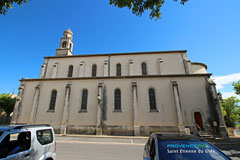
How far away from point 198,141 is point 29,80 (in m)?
22.0

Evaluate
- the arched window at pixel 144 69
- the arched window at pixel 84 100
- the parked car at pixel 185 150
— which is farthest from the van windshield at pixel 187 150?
the arched window at pixel 144 69

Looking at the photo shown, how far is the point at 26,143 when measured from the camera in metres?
3.20

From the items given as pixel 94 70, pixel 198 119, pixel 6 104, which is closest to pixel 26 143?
pixel 198 119

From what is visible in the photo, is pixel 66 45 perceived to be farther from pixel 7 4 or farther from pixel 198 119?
pixel 198 119

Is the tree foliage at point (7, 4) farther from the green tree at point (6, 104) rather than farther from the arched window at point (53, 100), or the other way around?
the green tree at point (6, 104)

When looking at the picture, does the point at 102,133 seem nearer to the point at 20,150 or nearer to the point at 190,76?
the point at 20,150

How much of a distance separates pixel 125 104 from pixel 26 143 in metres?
12.3

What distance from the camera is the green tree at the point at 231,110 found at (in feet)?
91.1

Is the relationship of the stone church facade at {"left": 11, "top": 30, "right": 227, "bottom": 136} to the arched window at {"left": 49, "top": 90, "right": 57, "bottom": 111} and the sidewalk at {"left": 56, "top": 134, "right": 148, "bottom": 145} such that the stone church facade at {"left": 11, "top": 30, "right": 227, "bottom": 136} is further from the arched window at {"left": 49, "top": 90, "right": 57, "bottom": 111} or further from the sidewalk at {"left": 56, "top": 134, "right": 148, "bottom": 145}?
the sidewalk at {"left": 56, "top": 134, "right": 148, "bottom": 145}

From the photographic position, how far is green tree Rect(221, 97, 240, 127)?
91.1 ft

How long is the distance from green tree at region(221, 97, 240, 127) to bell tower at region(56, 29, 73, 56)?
4115 centimetres

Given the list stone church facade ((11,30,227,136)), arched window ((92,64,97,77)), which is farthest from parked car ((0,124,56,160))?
arched window ((92,64,97,77))

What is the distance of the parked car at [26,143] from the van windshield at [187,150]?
3.59 metres

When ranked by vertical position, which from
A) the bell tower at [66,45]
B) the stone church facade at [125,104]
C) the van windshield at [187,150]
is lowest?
the van windshield at [187,150]
